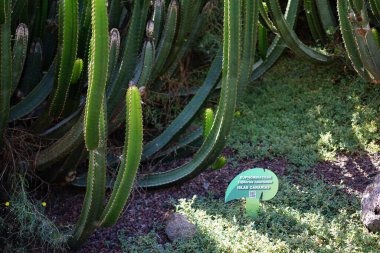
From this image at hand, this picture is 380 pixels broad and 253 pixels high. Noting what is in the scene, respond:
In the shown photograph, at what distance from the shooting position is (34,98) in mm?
4133

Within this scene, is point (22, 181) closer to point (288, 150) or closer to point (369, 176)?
point (288, 150)

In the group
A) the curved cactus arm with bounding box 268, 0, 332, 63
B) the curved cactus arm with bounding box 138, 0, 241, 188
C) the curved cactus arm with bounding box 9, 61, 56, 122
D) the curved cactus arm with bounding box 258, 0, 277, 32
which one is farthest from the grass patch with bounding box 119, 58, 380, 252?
the curved cactus arm with bounding box 9, 61, 56, 122

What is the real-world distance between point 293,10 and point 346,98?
96cm

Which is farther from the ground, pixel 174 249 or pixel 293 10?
pixel 293 10

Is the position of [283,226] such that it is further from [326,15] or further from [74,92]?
[326,15]

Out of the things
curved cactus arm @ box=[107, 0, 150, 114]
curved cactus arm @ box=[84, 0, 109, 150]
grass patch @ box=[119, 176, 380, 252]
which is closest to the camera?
curved cactus arm @ box=[84, 0, 109, 150]

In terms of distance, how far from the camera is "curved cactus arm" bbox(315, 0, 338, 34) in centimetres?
545

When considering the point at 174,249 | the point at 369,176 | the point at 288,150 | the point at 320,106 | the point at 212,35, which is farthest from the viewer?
the point at 212,35

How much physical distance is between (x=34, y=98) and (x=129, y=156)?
1.29 m

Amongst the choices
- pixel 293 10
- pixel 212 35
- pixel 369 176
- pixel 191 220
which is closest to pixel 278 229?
pixel 191 220

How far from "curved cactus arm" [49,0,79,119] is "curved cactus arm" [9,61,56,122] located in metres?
0.18

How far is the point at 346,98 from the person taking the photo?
17.8 ft

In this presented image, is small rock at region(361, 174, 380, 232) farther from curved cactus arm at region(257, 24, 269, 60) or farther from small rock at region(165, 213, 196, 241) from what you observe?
curved cactus arm at region(257, 24, 269, 60)

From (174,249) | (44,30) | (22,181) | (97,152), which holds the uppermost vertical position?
(44,30)
